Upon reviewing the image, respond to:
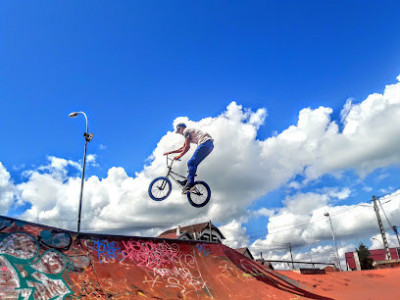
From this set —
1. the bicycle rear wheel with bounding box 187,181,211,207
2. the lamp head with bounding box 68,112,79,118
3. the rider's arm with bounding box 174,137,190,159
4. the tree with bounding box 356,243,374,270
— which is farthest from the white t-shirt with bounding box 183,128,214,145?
the tree with bounding box 356,243,374,270

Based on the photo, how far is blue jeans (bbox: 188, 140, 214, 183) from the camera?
13836mm

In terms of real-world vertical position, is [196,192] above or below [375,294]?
above

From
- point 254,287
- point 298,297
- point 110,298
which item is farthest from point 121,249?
point 298,297

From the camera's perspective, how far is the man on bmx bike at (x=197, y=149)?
13.9 m

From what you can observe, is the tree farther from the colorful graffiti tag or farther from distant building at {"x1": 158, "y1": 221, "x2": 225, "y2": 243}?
the colorful graffiti tag

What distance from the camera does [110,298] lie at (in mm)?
8680

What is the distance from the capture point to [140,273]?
10320 millimetres

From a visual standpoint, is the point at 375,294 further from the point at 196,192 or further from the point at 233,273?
the point at 196,192

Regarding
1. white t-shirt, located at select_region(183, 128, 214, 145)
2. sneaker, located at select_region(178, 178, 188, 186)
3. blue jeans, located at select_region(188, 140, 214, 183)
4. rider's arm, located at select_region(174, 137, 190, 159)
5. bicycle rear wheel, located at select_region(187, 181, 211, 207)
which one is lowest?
bicycle rear wheel, located at select_region(187, 181, 211, 207)

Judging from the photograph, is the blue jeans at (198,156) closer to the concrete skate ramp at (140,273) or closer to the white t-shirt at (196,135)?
the white t-shirt at (196,135)

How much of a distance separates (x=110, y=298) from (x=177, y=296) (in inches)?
95.7

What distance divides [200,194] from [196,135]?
3.09 meters

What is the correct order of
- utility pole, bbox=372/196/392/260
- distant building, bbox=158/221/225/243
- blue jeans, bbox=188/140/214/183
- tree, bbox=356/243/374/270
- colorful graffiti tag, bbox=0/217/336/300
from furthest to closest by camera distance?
tree, bbox=356/243/374/270 → distant building, bbox=158/221/225/243 → utility pole, bbox=372/196/392/260 → blue jeans, bbox=188/140/214/183 → colorful graffiti tag, bbox=0/217/336/300

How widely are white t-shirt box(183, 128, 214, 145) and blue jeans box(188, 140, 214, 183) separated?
0.27 meters
